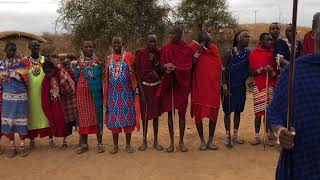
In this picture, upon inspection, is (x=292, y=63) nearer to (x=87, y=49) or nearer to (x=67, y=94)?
(x=87, y=49)

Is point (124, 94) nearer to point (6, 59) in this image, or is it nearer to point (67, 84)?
point (67, 84)

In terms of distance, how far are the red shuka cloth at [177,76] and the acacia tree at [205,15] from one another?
16472 millimetres

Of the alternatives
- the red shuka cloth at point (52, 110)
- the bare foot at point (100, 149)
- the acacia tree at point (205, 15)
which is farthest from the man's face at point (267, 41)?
the acacia tree at point (205, 15)

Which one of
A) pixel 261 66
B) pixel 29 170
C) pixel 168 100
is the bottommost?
pixel 29 170

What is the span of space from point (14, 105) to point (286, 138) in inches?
204

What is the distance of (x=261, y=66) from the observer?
6.81 meters

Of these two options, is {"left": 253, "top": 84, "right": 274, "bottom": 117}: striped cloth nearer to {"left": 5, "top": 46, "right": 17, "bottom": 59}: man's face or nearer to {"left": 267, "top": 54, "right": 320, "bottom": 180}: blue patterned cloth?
{"left": 5, "top": 46, "right": 17, "bottom": 59}: man's face

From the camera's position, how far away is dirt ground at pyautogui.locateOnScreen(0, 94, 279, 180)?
5.72 m

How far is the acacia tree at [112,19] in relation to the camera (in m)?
17.6

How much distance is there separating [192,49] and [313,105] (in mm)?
4111

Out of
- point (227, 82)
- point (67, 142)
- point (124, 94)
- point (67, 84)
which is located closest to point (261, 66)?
point (227, 82)

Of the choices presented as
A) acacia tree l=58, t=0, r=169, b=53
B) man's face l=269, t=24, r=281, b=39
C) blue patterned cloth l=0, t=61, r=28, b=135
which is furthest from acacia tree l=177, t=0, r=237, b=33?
blue patterned cloth l=0, t=61, r=28, b=135

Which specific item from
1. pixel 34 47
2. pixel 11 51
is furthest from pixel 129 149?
pixel 11 51

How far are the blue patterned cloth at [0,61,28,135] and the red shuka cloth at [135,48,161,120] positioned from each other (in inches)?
72.0
